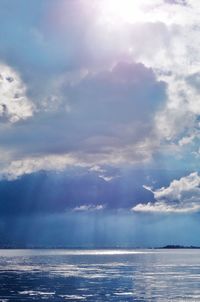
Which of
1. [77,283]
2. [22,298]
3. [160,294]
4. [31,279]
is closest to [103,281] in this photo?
[77,283]

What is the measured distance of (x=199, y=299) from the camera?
7325 centimetres

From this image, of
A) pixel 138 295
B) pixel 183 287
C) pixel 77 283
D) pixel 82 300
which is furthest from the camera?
pixel 77 283

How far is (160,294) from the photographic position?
81562 mm

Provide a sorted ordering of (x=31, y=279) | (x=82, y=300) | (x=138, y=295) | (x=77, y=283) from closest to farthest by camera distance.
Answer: (x=82, y=300) < (x=138, y=295) < (x=77, y=283) < (x=31, y=279)

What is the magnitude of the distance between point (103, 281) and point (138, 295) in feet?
86.9

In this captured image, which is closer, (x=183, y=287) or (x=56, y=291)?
(x=56, y=291)

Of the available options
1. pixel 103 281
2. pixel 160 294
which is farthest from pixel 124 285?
pixel 160 294

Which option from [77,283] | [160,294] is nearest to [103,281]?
[77,283]

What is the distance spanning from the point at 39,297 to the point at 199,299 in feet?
77.6

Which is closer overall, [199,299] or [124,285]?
[199,299]

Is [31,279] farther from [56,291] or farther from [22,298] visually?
[22,298]

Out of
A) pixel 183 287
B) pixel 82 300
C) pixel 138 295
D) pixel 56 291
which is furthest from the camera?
pixel 183 287

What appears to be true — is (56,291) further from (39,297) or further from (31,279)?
(31,279)

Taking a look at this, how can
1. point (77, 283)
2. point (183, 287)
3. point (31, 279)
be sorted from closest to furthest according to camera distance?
point (183, 287) < point (77, 283) < point (31, 279)
